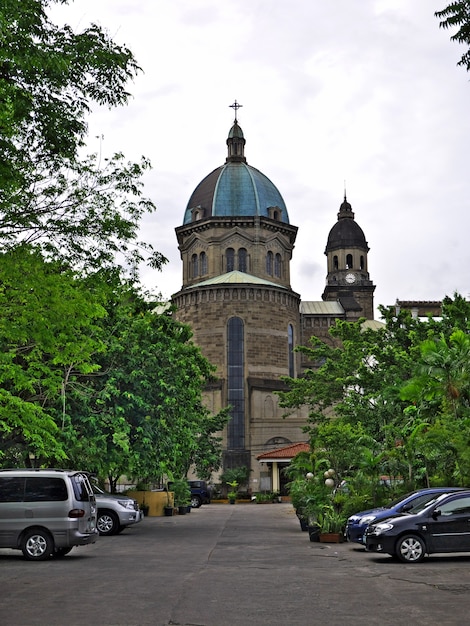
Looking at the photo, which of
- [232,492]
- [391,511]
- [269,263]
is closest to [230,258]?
[269,263]

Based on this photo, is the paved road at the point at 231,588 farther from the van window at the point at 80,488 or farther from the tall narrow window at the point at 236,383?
the tall narrow window at the point at 236,383

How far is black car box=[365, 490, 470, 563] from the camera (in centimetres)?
1537

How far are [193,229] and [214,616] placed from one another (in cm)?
6804

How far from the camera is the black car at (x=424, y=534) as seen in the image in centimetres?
1537

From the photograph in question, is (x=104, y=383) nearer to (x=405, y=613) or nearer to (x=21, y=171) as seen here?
(x=21, y=171)

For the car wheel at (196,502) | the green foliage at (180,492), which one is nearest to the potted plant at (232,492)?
the car wheel at (196,502)

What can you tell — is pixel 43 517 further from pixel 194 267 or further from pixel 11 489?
pixel 194 267

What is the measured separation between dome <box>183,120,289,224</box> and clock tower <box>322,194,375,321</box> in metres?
13.6

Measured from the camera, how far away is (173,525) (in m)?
29.1

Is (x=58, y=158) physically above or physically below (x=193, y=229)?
below

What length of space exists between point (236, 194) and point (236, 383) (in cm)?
1991

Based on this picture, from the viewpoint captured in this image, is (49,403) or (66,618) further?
(49,403)

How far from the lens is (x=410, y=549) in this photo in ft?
50.5

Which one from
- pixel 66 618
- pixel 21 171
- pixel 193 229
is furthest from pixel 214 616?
pixel 193 229
